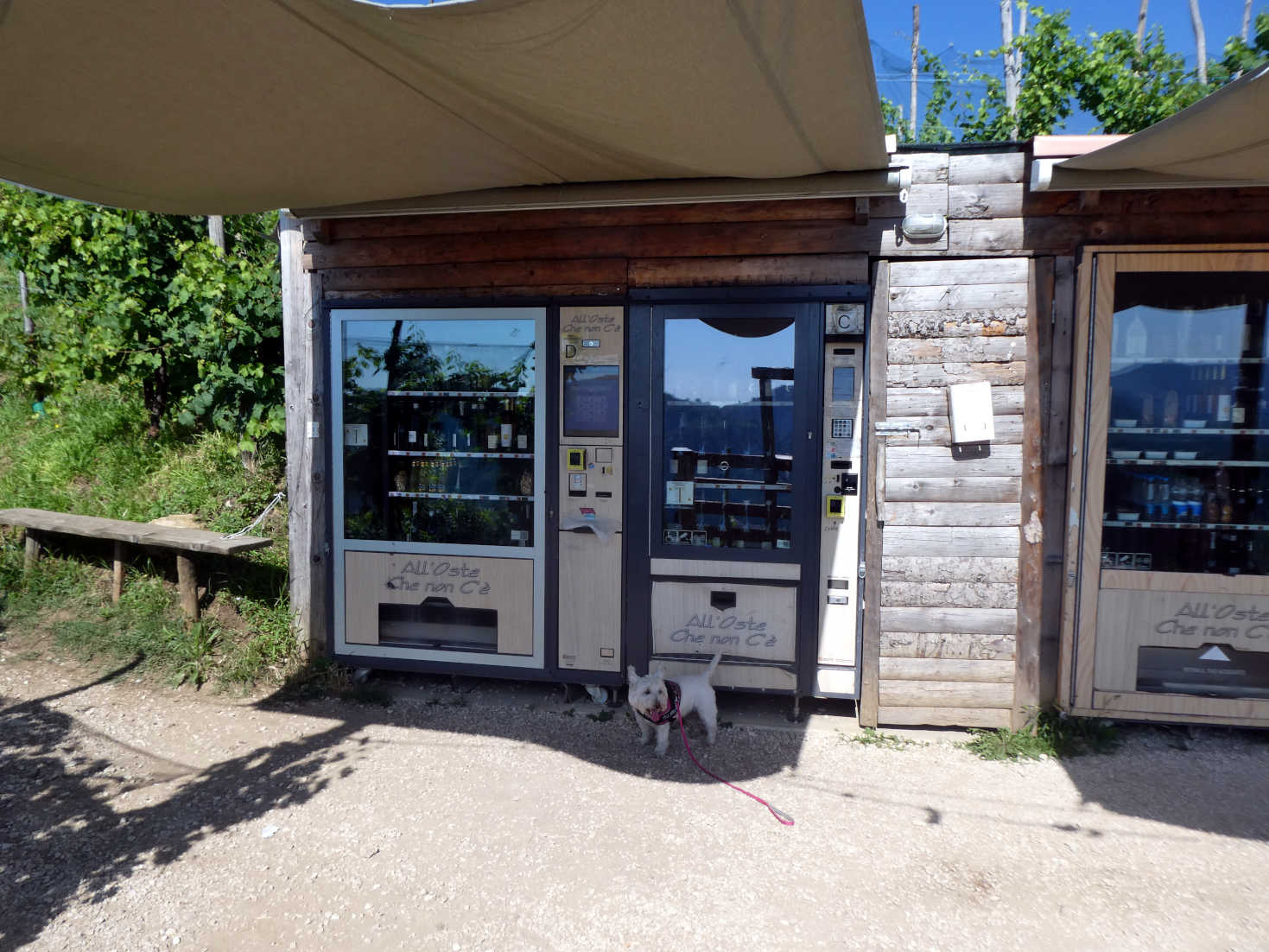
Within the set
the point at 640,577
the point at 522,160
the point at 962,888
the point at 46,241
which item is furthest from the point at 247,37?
the point at 46,241

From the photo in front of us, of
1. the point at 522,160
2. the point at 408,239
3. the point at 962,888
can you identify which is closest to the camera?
the point at 962,888

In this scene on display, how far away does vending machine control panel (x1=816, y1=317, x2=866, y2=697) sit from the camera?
13.4 ft

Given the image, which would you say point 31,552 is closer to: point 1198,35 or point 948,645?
point 948,645

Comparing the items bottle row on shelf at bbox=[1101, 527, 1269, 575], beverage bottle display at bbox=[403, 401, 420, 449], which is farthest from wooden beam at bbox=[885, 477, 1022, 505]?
beverage bottle display at bbox=[403, 401, 420, 449]

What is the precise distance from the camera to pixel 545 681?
461 centimetres

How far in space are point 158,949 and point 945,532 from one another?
12.3ft

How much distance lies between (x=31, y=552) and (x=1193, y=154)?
7.68 metres

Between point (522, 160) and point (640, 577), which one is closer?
point (522, 160)

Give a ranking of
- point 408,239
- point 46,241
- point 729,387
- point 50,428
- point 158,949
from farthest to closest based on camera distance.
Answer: point 50,428 → point 46,241 → point 408,239 → point 729,387 → point 158,949

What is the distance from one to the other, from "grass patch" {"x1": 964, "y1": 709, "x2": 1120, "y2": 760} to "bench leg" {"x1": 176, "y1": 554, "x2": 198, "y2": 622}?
4814 millimetres

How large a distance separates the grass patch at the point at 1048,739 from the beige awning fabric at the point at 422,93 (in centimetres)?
289

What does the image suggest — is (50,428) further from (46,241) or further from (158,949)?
(158,949)

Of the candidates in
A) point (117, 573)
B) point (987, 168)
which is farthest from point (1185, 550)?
point (117, 573)

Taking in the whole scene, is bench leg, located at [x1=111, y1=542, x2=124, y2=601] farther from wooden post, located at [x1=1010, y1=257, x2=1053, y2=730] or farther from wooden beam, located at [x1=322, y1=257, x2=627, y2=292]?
wooden post, located at [x1=1010, y1=257, x2=1053, y2=730]
